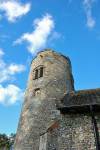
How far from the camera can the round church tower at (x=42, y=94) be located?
14242mm

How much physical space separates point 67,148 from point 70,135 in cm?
55

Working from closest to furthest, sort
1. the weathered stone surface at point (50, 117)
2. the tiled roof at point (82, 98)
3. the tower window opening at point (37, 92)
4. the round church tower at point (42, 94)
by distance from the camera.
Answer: the weathered stone surface at point (50, 117)
the tiled roof at point (82, 98)
the round church tower at point (42, 94)
the tower window opening at point (37, 92)

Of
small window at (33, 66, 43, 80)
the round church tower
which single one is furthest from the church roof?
small window at (33, 66, 43, 80)

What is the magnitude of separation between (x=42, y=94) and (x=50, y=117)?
214cm

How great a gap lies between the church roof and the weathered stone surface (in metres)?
0.40

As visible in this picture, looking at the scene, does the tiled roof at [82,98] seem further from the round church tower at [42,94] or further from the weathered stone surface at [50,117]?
the round church tower at [42,94]

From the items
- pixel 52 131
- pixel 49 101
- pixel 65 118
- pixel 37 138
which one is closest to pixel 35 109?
pixel 49 101

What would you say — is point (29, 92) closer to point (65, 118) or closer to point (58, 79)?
point (58, 79)

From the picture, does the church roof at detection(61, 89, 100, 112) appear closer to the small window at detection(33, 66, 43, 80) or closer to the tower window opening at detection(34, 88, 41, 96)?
the tower window opening at detection(34, 88, 41, 96)

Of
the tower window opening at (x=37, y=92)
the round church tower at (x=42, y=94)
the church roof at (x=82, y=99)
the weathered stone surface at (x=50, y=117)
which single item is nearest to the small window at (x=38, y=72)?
the round church tower at (x=42, y=94)

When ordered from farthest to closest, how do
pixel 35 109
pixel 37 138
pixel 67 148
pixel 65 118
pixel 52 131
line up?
pixel 35 109 → pixel 37 138 → pixel 52 131 → pixel 65 118 → pixel 67 148

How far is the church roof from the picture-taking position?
10188 millimetres

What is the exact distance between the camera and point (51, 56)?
64.0ft

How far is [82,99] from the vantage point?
11.0 meters
